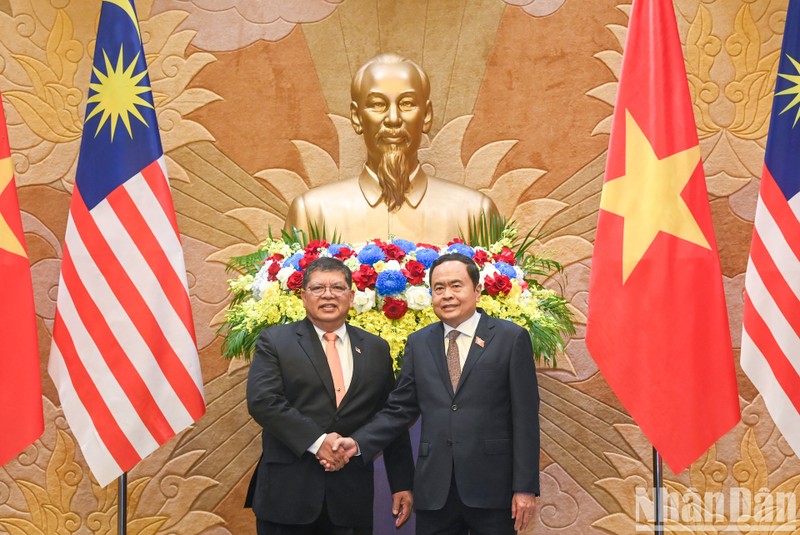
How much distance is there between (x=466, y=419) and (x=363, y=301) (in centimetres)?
96

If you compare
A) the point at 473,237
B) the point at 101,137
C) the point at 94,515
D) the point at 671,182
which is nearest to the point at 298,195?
the point at 473,237

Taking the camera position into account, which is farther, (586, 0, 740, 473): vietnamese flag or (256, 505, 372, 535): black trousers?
(586, 0, 740, 473): vietnamese flag

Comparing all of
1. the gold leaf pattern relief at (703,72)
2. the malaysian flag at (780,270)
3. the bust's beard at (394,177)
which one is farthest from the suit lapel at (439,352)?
the gold leaf pattern relief at (703,72)

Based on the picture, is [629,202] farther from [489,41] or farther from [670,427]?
[489,41]

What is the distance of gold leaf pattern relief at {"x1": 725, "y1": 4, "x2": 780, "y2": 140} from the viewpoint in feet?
19.5

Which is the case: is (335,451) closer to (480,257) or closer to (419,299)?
(419,299)

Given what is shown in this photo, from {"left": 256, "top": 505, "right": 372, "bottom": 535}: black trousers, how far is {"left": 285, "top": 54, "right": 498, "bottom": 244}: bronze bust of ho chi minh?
2.04 m

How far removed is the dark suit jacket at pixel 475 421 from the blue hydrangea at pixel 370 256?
84 centimetres

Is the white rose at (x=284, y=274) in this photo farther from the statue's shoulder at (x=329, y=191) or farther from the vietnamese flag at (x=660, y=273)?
the vietnamese flag at (x=660, y=273)

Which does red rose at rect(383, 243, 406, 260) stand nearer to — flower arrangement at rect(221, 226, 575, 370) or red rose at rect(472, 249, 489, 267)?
flower arrangement at rect(221, 226, 575, 370)

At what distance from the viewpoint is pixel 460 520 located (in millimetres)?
3619

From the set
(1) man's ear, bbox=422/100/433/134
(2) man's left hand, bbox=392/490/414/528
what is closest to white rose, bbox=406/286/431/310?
(2) man's left hand, bbox=392/490/414/528

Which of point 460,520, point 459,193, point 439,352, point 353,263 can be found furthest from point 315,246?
point 460,520

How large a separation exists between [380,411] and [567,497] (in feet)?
8.11
